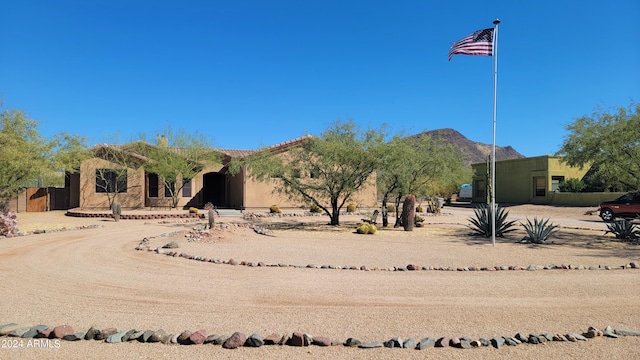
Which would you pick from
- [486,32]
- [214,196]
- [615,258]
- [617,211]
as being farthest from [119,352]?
[214,196]

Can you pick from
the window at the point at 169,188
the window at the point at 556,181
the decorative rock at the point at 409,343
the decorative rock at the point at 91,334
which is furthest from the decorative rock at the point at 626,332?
the window at the point at 556,181

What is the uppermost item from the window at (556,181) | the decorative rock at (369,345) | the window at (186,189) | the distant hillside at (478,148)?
the distant hillside at (478,148)

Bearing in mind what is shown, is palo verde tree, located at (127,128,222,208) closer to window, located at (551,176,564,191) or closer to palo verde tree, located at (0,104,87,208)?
palo verde tree, located at (0,104,87,208)

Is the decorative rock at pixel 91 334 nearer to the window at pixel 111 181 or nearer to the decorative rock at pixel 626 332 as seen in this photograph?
the decorative rock at pixel 626 332

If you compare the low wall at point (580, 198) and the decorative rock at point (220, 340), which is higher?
the low wall at point (580, 198)

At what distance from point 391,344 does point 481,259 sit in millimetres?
6534

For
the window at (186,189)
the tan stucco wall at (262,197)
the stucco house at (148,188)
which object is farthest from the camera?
the window at (186,189)

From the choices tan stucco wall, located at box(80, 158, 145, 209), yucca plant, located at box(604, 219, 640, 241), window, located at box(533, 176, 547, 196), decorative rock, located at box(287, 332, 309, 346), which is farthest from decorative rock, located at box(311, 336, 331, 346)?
window, located at box(533, 176, 547, 196)

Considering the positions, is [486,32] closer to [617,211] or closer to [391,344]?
[391,344]

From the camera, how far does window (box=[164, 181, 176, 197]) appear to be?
A: 3106cm

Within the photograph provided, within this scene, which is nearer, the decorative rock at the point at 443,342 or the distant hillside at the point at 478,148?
the decorative rock at the point at 443,342

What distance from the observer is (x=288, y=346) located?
4719mm

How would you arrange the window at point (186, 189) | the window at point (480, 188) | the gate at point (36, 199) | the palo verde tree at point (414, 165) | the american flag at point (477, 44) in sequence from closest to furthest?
the american flag at point (477, 44) → the palo verde tree at point (414, 165) → the gate at point (36, 199) → the window at point (186, 189) → the window at point (480, 188)

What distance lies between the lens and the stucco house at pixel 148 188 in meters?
29.5
